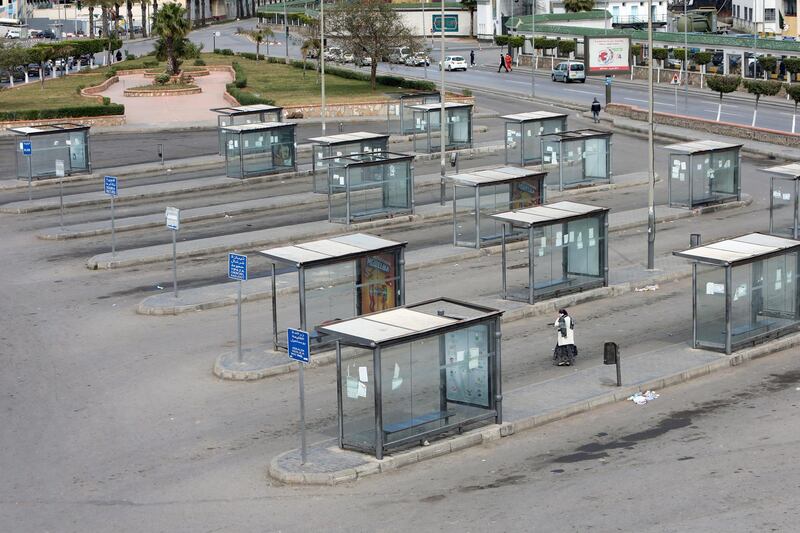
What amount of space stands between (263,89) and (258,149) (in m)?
31.3

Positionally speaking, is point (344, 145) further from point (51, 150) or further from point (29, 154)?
point (51, 150)

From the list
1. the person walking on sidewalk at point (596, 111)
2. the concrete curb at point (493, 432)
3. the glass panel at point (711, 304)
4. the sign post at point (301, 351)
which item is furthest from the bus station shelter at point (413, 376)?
the person walking on sidewalk at point (596, 111)

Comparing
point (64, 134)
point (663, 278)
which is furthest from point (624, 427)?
point (64, 134)

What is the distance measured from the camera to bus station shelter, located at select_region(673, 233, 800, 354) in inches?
1009

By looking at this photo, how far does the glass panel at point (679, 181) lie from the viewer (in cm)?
4144

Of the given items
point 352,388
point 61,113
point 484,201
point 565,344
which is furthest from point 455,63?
point 352,388

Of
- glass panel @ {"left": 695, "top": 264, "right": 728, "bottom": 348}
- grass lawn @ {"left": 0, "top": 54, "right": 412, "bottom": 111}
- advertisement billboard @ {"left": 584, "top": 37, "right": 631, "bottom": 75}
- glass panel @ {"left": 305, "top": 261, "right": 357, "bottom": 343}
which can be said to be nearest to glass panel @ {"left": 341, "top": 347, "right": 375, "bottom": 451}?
glass panel @ {"left": 305, "top": 261, "right": 357, "bottom": 343}

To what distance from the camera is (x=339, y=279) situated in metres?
27.0

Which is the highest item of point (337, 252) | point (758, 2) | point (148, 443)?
point (758, 2)

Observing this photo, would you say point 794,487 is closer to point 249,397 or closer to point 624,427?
point 624,427

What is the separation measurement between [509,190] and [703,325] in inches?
480

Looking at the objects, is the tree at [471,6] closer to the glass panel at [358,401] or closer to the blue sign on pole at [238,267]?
the blue sign on pole at [238,267]

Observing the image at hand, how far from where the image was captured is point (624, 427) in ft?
71.3

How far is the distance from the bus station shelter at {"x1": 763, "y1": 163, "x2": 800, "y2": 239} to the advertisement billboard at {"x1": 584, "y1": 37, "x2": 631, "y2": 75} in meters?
44.5
